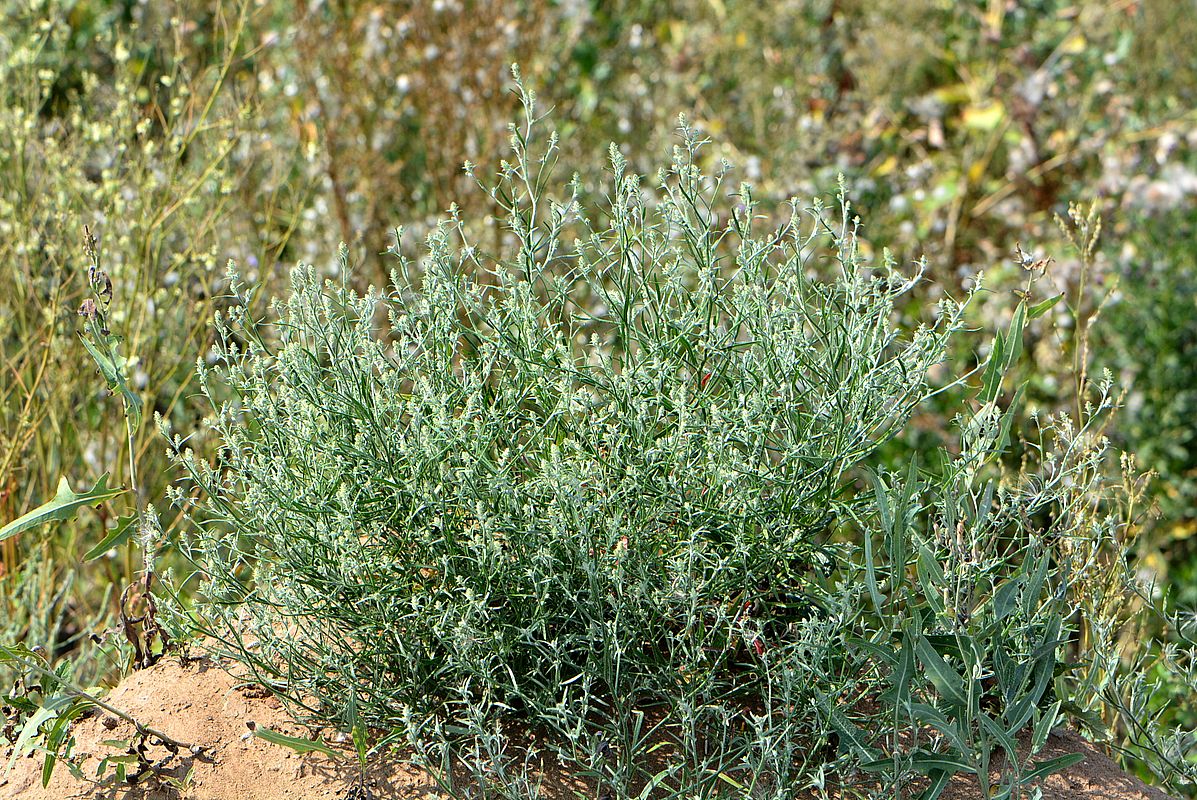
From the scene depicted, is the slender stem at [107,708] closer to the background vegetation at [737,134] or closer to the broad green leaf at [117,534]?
the broad green leaf at [117,534]

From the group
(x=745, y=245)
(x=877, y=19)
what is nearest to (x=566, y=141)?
(x=877, y=19)

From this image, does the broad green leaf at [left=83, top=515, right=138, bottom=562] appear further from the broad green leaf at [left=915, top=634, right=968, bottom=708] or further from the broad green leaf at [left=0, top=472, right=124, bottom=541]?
the broad green leaf at [left=915, top=634, right=968, bottom=708]

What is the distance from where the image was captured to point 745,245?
1.88 m

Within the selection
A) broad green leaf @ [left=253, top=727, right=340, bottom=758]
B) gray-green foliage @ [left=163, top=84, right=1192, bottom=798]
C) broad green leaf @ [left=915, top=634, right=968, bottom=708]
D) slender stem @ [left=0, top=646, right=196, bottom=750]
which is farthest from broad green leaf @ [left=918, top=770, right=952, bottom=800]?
slender stem @ [left=0, top=646, right=196, bottom=750]

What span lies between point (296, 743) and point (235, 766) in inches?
5.8

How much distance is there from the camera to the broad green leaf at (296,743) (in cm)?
169

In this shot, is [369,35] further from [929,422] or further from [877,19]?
[929,422]

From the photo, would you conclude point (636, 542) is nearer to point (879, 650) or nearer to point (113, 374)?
point (879, 650)

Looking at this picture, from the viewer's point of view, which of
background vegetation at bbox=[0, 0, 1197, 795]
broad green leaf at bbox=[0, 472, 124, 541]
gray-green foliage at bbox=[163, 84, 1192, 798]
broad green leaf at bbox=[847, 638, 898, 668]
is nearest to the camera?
broad green leaf at bbox=[847, 638, 898, 668]

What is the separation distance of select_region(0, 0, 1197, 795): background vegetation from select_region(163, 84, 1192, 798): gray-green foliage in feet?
5.26

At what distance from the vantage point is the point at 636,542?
1711 mm

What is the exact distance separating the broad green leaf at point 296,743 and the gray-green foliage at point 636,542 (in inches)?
2.9

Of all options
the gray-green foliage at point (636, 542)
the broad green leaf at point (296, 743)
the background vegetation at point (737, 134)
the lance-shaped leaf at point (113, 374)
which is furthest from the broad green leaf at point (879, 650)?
the background vegetation at point (737, 134)

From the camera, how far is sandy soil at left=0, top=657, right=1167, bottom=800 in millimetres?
1763
